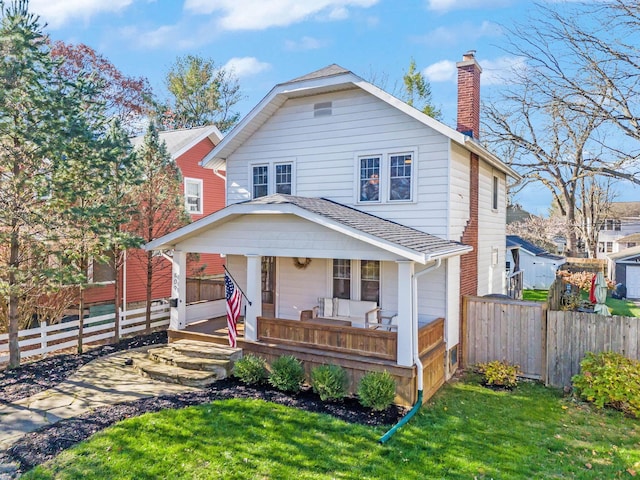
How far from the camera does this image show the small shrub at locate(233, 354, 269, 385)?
885cm

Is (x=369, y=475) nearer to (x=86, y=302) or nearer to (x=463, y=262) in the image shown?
(x=463, y=262)

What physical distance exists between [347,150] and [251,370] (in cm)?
594

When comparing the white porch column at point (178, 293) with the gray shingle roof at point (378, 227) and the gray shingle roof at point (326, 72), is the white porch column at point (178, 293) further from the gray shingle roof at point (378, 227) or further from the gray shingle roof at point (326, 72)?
the gray shingle roof at point (326, 72)

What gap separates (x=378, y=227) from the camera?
910cm

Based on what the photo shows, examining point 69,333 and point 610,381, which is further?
point 69,333

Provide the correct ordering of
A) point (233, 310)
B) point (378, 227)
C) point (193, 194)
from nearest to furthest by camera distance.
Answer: point (378, 227) < point (233, 310) < point (193, 194)

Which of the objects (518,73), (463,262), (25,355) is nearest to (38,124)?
(25,355)

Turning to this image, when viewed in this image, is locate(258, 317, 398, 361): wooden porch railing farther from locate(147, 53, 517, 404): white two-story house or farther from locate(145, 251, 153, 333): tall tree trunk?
locate(145, 251, 153, 333): tall tree trunk

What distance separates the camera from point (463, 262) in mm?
11055

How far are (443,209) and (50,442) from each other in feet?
28.4

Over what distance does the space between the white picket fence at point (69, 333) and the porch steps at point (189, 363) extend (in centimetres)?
246

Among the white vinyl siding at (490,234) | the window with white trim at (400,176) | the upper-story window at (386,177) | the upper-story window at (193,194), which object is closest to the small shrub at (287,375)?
the upper-story window at (386,177)

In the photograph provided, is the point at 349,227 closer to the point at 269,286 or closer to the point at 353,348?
the point at 353,348

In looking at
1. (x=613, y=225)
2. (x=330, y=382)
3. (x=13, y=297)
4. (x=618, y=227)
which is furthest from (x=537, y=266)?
(x=13, y=297)
